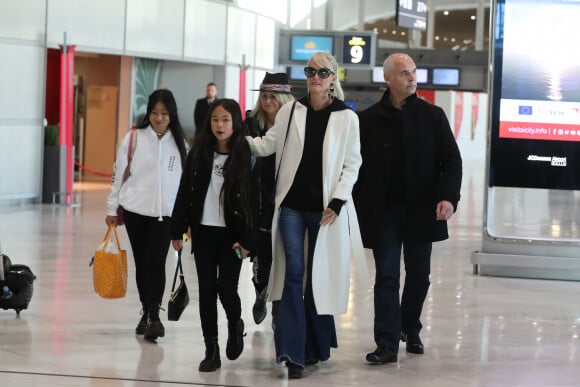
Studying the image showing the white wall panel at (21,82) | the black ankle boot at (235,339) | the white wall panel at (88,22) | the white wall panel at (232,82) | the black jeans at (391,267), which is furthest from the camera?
the white wall panel at (232,82)

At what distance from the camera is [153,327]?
704cm

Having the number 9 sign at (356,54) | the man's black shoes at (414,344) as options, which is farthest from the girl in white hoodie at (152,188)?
the number 9 sign at (356,54)

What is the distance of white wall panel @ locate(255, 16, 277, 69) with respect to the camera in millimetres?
26391

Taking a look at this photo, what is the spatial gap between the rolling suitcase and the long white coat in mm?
2180

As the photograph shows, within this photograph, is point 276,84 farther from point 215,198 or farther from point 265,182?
point 215,198

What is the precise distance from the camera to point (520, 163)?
10922mm

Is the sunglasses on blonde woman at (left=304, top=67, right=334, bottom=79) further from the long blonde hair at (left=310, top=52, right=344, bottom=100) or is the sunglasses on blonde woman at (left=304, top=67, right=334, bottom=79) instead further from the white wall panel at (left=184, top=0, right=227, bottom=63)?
the white wall panel at (left=184, top=0, right=227, bottom=63)

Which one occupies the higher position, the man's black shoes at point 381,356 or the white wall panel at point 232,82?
the white wall panel at point 232,82

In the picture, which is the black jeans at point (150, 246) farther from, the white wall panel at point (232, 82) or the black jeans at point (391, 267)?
the white wall panel at point (232, 82)

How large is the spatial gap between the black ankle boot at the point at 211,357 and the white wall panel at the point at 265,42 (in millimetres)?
20296

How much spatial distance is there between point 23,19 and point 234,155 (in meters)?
11.3

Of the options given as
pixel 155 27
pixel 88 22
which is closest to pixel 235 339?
pixel 88 22

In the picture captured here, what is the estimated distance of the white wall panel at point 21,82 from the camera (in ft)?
53.8

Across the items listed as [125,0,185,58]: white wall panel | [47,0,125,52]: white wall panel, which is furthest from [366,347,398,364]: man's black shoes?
[125,0,185,58]: white wall panel
